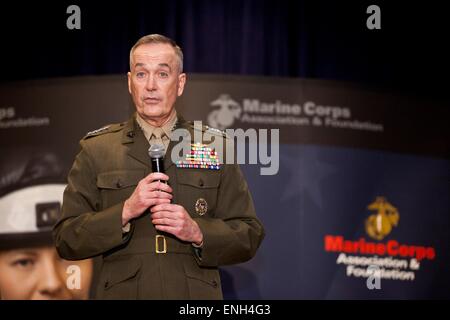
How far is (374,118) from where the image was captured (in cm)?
560

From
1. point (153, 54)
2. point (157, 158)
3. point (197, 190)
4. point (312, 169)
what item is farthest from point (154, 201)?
point (312, 169)

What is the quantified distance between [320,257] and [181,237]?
293 centimetres

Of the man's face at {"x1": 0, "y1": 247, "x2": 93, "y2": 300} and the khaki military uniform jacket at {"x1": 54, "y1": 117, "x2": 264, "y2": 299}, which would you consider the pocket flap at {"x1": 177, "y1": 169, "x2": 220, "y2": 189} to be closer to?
the khaki military uniform jacket at {"x1": 54, "y1": 117, "x2": 264, "y2": 299}

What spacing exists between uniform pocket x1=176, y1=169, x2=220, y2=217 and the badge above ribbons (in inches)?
0.7

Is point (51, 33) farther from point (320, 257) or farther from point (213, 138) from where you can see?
point (213, 138)

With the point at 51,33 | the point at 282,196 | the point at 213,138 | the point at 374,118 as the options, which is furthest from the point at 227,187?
the point at 51,33

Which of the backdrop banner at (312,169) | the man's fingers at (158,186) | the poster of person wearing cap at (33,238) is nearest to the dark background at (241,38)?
the backdrop banner at (312,169)

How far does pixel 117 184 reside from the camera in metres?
2.64

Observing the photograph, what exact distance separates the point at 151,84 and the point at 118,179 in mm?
328

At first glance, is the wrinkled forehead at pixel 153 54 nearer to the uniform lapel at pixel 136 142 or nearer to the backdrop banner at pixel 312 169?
the uniform lapel at pixel 136 142

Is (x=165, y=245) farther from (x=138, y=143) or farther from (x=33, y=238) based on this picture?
(x=33, y=238)

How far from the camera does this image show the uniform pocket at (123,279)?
2596mm

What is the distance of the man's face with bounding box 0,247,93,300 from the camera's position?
16.4 ft

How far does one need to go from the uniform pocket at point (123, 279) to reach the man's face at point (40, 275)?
7.89 ft
